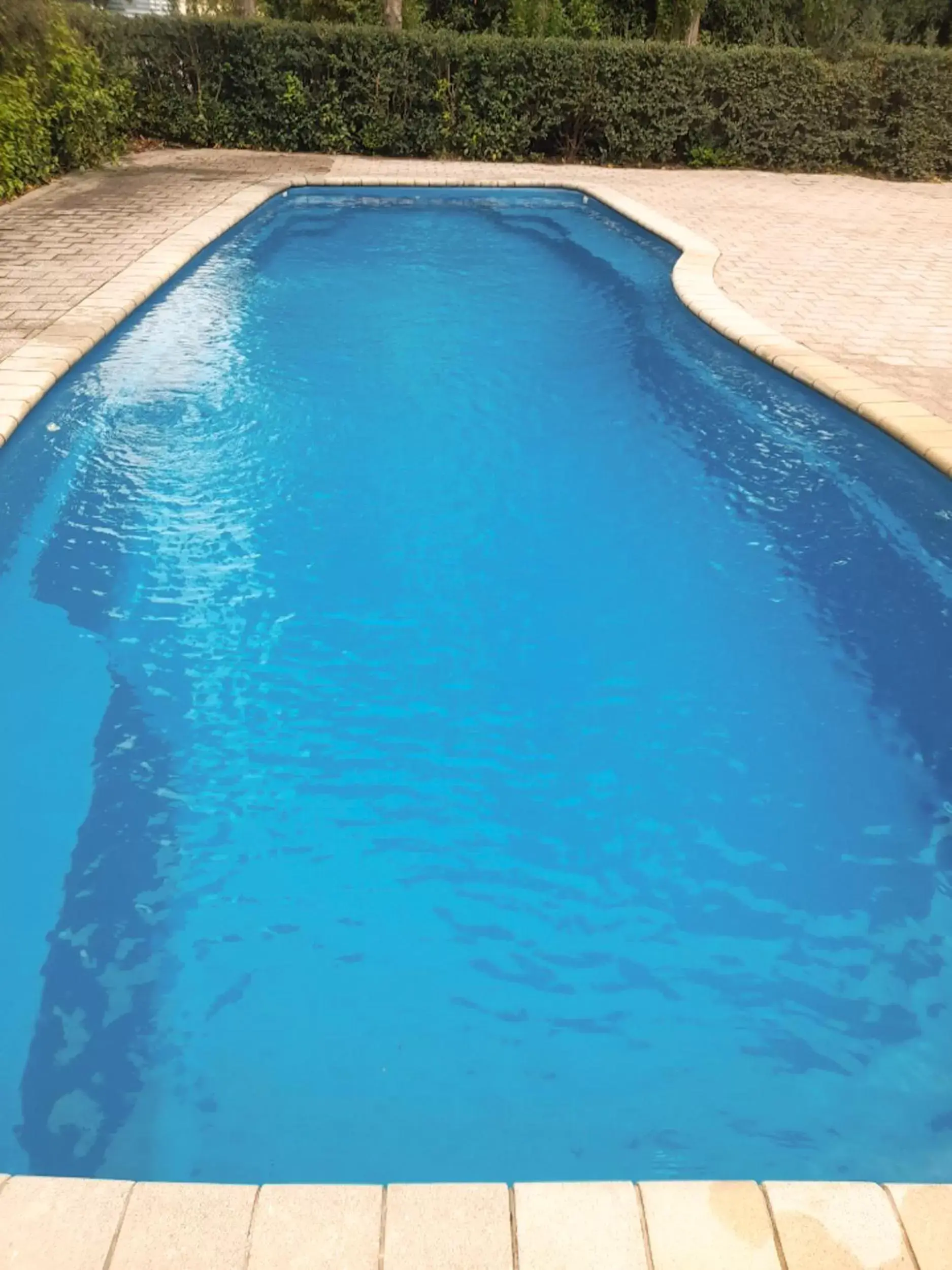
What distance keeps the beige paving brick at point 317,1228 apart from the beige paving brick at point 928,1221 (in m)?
1.09

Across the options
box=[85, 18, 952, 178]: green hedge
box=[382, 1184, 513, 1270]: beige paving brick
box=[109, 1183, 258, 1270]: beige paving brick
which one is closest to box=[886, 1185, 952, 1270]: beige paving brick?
box=[382, 1184, 513, 1270]: beige paving brick

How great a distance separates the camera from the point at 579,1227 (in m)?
1.96

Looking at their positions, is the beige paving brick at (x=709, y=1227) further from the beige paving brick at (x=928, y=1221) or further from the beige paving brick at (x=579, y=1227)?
the beige paving brick at (x=928, y=1221)

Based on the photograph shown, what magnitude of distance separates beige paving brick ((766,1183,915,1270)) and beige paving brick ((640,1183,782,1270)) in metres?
0.04

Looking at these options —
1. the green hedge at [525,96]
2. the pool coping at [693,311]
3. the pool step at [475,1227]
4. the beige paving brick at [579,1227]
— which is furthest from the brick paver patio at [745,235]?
the beige paving brick at [579,1227]

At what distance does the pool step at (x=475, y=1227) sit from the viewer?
189 cm

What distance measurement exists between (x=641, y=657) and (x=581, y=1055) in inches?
79.3

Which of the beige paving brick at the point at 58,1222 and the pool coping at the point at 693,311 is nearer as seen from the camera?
the beige paving brick at the point at 58,1222

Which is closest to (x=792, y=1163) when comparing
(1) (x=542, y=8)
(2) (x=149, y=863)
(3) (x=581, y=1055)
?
(3) (x=581, y=1055)

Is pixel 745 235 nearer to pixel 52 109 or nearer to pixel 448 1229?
pixel 52 109

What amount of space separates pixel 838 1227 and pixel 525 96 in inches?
568

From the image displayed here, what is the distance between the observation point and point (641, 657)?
439 centimetres

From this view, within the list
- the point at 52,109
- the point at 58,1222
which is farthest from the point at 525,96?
the point at 58,1222

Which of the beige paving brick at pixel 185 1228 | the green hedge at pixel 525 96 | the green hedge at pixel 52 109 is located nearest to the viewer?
the beige paving brick at pixel 185 1228
